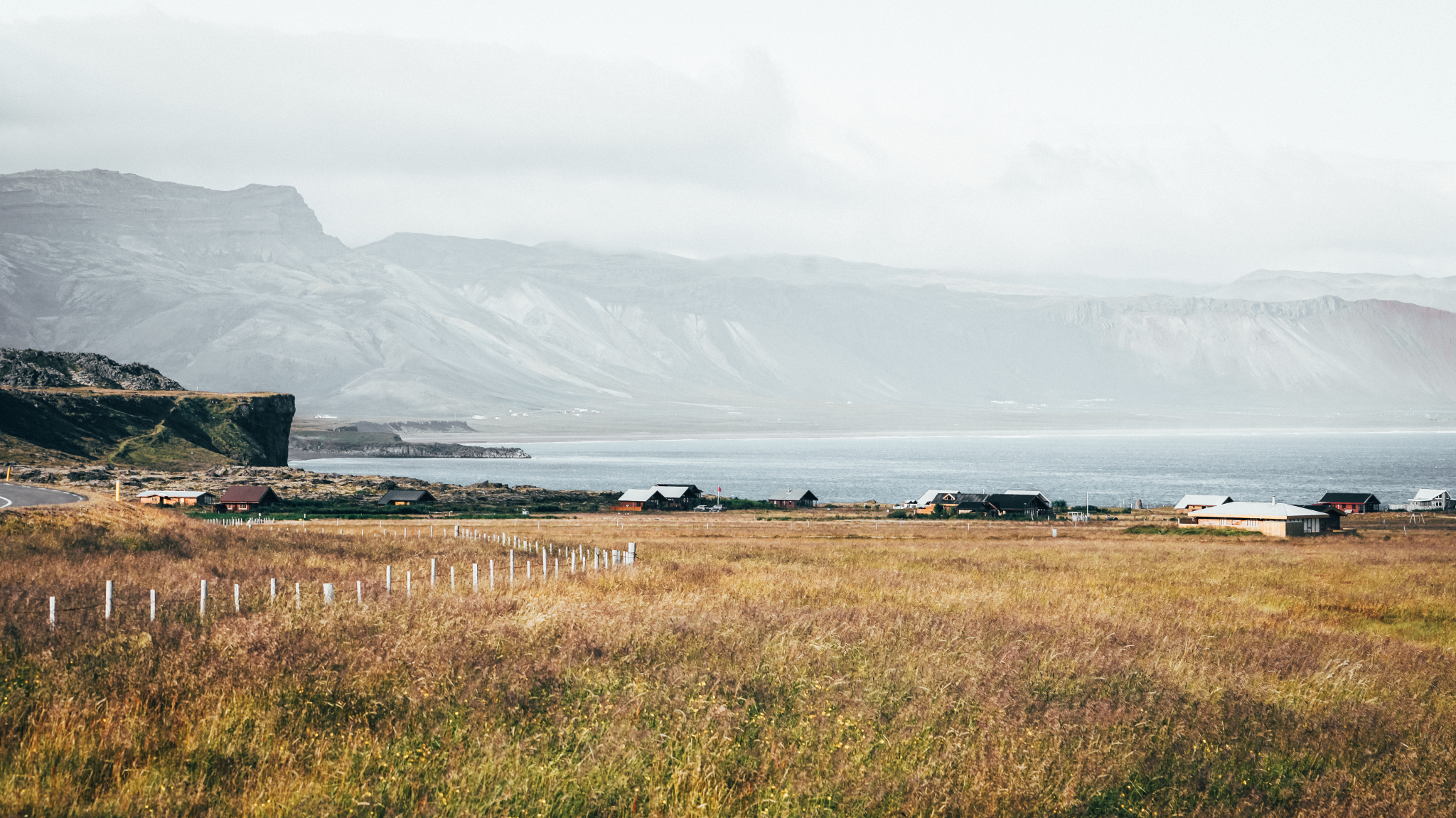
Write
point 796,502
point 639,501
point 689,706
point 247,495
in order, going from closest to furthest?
point 689,706, point 247,495, point 639,501, point 796,502

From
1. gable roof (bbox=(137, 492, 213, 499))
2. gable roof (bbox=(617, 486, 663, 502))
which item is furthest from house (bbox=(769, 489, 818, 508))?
gable roof (bbox=(137, 492, 213, 499))

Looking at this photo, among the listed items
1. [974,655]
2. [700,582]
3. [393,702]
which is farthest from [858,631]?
[700,582]

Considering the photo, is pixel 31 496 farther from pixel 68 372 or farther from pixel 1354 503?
pixel 68 372

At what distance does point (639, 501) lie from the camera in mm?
123062

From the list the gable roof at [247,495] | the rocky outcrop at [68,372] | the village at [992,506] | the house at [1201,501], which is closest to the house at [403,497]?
the village at [992,506]

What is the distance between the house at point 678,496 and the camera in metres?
128

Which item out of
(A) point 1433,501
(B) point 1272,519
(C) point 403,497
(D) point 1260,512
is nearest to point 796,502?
(C) point 403,497

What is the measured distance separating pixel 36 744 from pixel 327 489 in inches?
4858

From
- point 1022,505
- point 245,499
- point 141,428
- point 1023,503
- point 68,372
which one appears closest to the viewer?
point 245,499

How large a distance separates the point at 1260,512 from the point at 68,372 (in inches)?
6850

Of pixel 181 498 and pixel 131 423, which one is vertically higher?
pixel 131 423

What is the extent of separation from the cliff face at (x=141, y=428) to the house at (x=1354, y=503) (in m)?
137

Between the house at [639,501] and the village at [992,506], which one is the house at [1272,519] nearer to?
the village at [992,506]

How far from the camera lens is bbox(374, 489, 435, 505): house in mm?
111356
